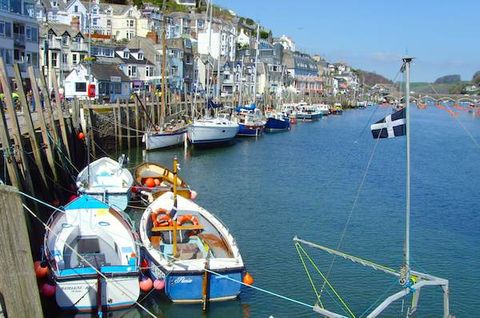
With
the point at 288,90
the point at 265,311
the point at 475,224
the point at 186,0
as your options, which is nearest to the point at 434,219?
the point at 475,224

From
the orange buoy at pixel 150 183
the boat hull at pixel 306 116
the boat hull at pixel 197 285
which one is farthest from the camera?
the boat hull at pixel 306 116

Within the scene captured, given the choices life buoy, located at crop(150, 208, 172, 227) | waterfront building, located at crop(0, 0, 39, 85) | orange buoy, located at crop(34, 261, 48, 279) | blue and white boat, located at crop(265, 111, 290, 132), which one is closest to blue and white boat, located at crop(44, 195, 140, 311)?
orange buoy, located at crop(34, 261, 48, 279)

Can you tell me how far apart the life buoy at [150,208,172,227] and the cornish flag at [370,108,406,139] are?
25.4 ft

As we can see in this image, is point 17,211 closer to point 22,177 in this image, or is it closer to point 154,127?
point 22,177

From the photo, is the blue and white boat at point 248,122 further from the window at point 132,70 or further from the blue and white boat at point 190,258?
the blue and white boat at point 190,258

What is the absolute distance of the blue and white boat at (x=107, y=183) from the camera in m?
24.4

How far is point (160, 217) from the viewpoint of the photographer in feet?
60.6

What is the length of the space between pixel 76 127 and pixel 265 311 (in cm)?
2253

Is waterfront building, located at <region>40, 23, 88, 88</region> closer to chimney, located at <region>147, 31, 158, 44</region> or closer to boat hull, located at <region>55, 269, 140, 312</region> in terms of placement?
chimney, located at <region>147, 31, 158, 44</region>

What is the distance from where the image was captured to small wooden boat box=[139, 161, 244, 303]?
15469 millimetres

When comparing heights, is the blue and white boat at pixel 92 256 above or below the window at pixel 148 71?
below

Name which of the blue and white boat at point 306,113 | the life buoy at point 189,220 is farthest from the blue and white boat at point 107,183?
the blue and white boat at point 306,113

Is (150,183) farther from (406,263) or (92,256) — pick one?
(406,263)

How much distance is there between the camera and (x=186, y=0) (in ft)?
429
